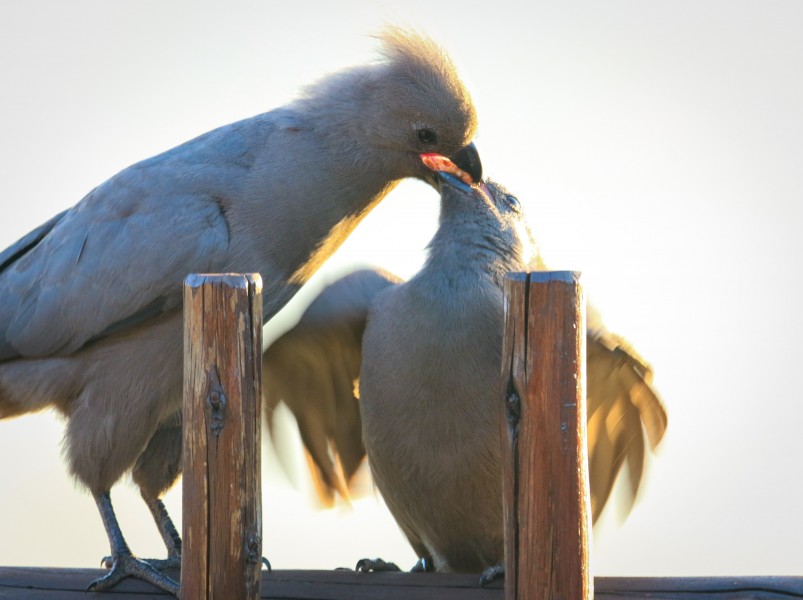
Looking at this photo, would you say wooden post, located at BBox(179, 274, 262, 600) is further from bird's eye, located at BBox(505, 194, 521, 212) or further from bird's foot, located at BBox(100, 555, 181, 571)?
bird's eye, located at BBox(505, 194, 521, 212)

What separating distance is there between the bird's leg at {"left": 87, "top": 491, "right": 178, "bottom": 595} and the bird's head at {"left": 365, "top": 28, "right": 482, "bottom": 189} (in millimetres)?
1823

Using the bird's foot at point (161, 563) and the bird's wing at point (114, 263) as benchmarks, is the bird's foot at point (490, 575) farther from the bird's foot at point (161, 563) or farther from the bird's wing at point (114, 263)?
the bird's wing at point (114, 263)

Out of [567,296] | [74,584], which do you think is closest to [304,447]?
[74,584]

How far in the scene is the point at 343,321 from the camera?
16.4ft

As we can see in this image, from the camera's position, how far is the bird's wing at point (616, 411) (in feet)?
15.3

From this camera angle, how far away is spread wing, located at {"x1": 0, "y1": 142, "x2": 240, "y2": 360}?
171 inches

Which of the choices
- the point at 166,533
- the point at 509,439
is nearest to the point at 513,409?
the point at 509,439

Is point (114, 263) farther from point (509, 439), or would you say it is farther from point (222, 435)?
point (509, 439)

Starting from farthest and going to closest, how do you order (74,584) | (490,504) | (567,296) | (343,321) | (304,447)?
(304,447), (343,321), (490,504), (74,584), (567,296)

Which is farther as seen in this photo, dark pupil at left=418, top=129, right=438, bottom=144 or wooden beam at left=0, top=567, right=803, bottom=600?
dark pupil at left=418, top=129, right=438, bottom=144

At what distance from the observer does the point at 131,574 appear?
4.37 m

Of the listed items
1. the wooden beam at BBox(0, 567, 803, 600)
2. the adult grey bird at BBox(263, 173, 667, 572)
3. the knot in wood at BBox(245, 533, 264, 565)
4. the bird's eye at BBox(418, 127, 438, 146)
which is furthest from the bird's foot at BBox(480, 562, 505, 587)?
the bird's eye at BBox(418, 127, 438, 146)

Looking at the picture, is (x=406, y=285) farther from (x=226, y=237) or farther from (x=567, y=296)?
(x=567, y=296)

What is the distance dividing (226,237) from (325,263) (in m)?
0.54
